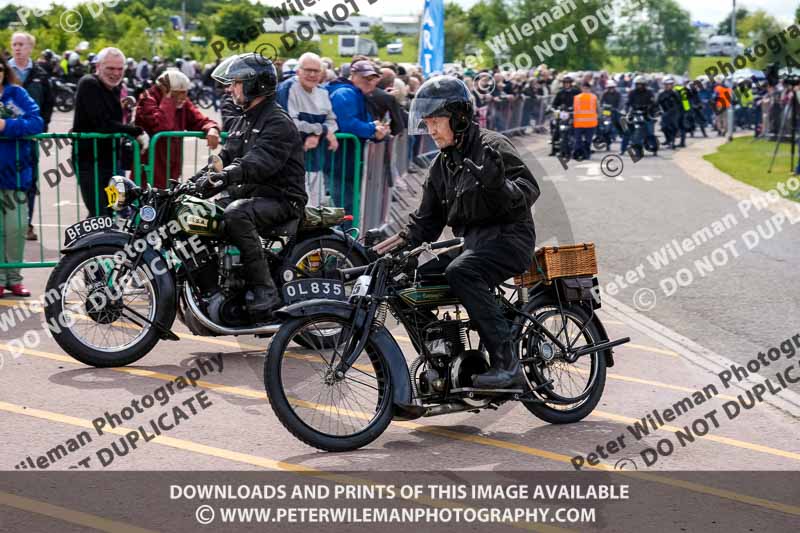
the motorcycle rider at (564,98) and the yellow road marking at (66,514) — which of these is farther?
the motorcycle rider at (564,98)

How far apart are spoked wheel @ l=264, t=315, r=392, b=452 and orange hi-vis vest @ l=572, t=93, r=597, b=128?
879 inches

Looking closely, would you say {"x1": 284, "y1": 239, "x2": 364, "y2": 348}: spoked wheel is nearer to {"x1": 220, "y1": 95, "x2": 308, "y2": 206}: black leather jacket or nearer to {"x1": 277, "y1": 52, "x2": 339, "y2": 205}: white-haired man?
{"x1": 220, "y1": 95, "x2": 308, "y2": 206}: black leather jacket

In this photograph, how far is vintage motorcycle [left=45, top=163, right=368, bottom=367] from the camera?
299 inches

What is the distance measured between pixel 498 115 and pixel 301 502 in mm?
26861

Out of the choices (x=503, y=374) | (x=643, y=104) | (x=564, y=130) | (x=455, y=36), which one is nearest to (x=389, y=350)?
(x=503, y=374)

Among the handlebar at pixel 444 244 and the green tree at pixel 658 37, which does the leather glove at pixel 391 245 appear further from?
the green tree at pixel 658 37

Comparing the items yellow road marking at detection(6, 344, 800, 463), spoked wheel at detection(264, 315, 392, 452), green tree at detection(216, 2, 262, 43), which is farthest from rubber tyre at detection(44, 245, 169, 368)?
green tree at detection(216, 2, 262, 43)

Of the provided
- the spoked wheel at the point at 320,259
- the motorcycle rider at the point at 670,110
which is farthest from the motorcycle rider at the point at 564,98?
the spoked wheel at the point at 320,259

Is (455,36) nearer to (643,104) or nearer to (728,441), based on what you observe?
(643,104)

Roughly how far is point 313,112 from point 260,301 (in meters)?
3.55

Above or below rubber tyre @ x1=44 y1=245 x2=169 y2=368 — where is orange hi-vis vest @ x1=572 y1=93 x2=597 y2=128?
above

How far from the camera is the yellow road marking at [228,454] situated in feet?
17.4

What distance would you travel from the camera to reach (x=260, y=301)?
8.04 metres

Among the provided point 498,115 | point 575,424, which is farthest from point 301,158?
point 498,115
